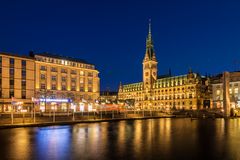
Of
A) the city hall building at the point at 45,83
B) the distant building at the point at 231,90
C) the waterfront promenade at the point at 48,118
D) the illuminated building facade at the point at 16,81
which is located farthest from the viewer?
the distant building at the point at 231,90

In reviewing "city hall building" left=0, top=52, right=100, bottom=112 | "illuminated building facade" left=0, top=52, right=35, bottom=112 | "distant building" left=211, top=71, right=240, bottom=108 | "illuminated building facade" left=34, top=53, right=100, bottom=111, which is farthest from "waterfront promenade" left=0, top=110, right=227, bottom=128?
"distant building" left=211, top=71, right=240, bottom=108

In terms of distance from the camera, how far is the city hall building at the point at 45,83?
103312 mm

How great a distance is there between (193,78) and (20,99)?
422 feet

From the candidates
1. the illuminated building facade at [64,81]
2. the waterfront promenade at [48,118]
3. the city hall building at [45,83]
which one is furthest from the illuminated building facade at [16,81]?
the waterfront promenade at [48,118]

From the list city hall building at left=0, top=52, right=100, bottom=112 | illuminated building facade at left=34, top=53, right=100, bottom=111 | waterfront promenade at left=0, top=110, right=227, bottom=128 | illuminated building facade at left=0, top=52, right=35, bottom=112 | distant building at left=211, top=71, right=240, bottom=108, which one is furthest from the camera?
distant building at left=211, top=71, right=240, bottom=108

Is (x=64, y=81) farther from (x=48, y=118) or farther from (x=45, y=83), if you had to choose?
(x=48, y=118)

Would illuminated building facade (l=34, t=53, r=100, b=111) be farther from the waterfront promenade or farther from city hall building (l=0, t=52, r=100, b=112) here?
the waterfront promenade

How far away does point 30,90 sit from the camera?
365 ft

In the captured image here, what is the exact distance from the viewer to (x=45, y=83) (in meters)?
119

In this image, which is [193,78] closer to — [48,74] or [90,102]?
[90,102]

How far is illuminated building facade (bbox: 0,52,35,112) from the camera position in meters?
101

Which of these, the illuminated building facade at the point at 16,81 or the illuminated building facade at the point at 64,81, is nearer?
the illuminated building facade at the point at 16,81

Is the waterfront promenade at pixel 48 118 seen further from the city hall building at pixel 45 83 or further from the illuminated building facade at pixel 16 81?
the illuminated building facade at pixel 16 81

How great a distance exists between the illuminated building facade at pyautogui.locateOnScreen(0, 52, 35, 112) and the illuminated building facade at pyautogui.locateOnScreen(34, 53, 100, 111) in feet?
13.9
